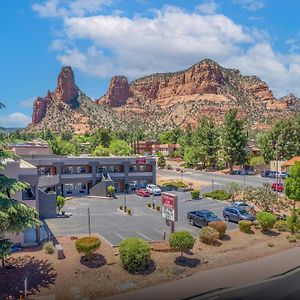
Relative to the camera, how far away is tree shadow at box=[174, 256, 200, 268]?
2489 centimetres

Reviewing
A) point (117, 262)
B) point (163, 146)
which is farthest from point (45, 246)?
point (163, 146)

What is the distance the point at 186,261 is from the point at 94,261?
5.86 metres

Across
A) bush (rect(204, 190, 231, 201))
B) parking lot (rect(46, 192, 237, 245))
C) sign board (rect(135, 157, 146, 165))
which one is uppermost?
sign board (rect(135, 157, 146, 165))

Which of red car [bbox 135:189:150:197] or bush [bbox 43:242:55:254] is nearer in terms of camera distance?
bush [bbox 43:242:55:254]

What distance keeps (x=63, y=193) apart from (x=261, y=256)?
111ft

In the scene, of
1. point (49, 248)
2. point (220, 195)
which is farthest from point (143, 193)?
point (49, 248)

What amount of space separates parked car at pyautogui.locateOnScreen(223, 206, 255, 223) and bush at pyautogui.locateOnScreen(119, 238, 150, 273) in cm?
1456

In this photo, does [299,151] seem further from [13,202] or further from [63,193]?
[13,202]

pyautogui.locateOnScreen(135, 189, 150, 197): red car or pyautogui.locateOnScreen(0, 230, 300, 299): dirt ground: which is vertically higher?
pyautogui.locateOnScreen(135, 189, 150, 197): red car

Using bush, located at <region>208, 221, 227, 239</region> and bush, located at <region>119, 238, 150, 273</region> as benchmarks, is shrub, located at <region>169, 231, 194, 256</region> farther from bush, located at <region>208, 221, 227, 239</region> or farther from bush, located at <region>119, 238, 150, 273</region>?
bush, located at <region>208, 221, 227, 239</region>

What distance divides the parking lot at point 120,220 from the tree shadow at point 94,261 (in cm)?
332

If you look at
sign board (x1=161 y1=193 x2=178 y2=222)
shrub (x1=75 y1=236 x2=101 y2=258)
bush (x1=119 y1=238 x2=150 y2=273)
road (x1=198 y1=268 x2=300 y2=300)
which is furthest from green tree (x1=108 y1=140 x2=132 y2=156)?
road (x1=198 y1=268 x2=300 y2=300)

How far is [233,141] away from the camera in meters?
80.4

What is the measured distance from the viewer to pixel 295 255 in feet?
89.6
